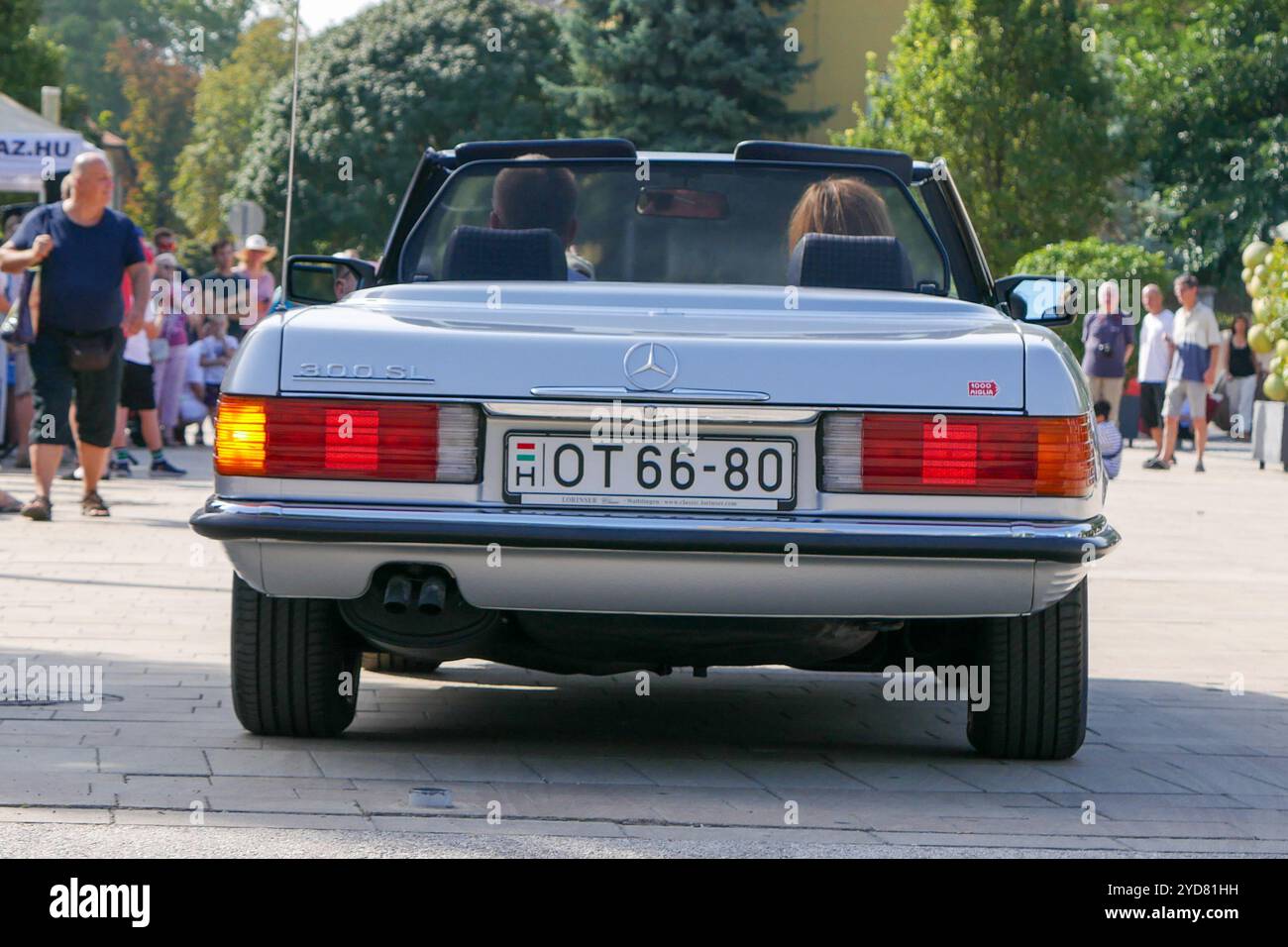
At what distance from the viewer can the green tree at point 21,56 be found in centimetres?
5219

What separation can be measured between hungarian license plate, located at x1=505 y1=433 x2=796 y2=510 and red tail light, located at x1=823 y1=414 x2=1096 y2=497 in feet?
0.39

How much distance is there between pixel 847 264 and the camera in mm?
5750

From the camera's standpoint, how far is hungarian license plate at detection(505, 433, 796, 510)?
15.7ft

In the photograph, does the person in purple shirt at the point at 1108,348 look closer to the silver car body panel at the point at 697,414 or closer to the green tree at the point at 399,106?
the silver car body panel at the point at 697,414

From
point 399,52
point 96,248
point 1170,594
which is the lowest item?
point 1170,594

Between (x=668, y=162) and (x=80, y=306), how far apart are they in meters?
5.98

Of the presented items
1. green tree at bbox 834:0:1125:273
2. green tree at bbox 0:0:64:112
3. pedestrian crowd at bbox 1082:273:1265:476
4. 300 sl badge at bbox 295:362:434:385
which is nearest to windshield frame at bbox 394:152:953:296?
300 sl badge at bbox 295:362:434:385

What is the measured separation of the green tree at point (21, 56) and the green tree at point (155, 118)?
1684 inches

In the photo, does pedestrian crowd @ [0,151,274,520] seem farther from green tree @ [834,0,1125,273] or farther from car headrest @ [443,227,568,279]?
green tree @ [834,0,1125,273]

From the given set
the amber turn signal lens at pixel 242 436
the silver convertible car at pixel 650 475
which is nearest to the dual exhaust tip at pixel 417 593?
Result: the silver convertible car at pixel 650 475

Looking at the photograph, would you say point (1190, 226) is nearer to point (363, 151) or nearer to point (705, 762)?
point (363, 151)
